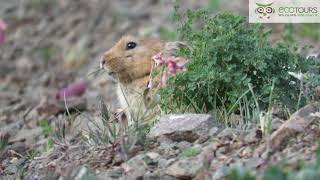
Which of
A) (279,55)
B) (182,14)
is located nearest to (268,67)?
(279,55)

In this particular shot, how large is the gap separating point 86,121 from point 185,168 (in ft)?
8.17

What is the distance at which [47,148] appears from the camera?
6680 millimetres

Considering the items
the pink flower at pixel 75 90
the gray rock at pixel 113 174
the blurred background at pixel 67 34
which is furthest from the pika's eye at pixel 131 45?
the gray rock at pixel 113 174

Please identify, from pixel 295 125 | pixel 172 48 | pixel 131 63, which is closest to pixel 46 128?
pixel 131 63

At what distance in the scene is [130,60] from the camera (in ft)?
24.7

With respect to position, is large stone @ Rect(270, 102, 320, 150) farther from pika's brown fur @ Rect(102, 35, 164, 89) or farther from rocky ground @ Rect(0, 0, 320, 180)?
pika's brown fur @ Rect(102, 35, 164, 89)

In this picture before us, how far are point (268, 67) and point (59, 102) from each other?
302cm

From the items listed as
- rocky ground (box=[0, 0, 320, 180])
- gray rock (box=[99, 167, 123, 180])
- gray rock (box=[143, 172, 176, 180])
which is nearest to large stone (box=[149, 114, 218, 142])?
rocky ground (box=[0, 0, 320, 180])

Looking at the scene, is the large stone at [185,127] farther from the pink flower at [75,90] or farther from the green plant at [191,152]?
the pink flower at [75,90]

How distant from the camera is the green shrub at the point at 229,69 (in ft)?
19.4

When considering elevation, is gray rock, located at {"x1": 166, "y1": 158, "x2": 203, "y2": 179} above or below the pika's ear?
below

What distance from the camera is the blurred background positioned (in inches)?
399

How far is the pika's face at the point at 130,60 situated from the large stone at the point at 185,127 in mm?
1814

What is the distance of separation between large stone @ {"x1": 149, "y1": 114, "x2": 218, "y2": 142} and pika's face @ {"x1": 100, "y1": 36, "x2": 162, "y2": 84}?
5.95 feet
